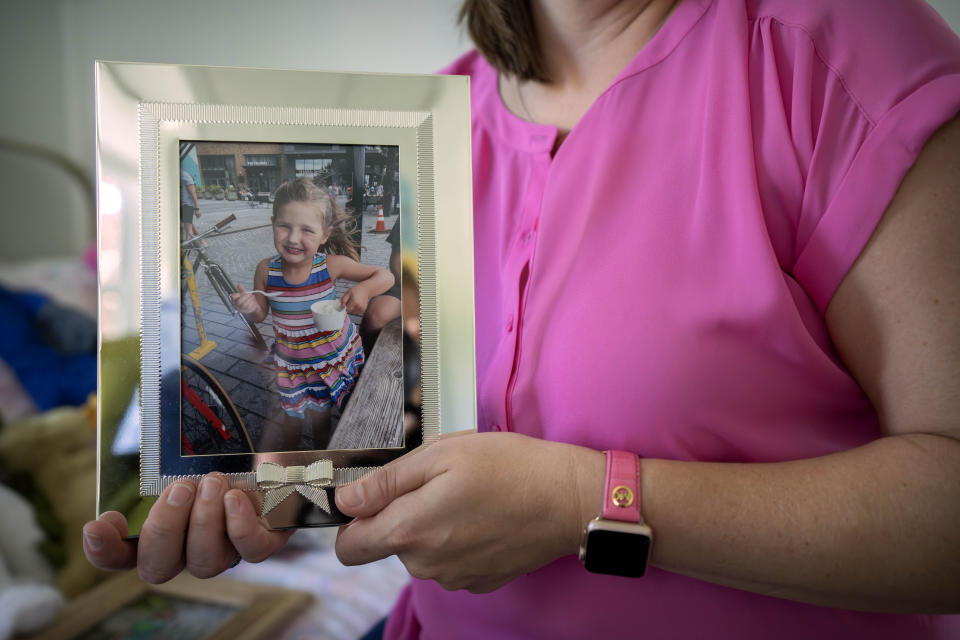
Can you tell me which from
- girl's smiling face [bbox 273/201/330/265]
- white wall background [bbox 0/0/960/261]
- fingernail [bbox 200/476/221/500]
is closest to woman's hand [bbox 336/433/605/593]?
fingernail [bbox 200/476/221/500]

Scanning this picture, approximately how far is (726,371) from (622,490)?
14 centimetres

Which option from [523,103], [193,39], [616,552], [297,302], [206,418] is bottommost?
[616,552]

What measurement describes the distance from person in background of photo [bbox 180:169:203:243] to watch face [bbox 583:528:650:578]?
0.43 meters

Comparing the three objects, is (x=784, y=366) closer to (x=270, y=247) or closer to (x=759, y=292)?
(x=759, y=292)

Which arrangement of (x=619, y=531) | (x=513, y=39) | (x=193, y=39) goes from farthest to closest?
(x=193, y=39) < (x=513, y=39) < (x=619, y=531)

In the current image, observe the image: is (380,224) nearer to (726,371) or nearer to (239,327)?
(239,327)

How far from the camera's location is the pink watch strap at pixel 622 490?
0.48 meters

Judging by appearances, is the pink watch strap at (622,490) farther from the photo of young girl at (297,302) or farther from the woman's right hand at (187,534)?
the woman's right hand at (187,534)

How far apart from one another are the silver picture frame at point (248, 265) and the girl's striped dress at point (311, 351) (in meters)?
0.01

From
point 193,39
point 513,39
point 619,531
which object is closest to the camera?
point 619,531

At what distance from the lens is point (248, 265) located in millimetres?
558

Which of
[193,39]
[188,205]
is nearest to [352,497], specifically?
[188,205]

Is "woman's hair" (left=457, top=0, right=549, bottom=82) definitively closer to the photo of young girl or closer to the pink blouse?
the pink blouse

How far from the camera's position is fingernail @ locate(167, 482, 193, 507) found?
516mm
